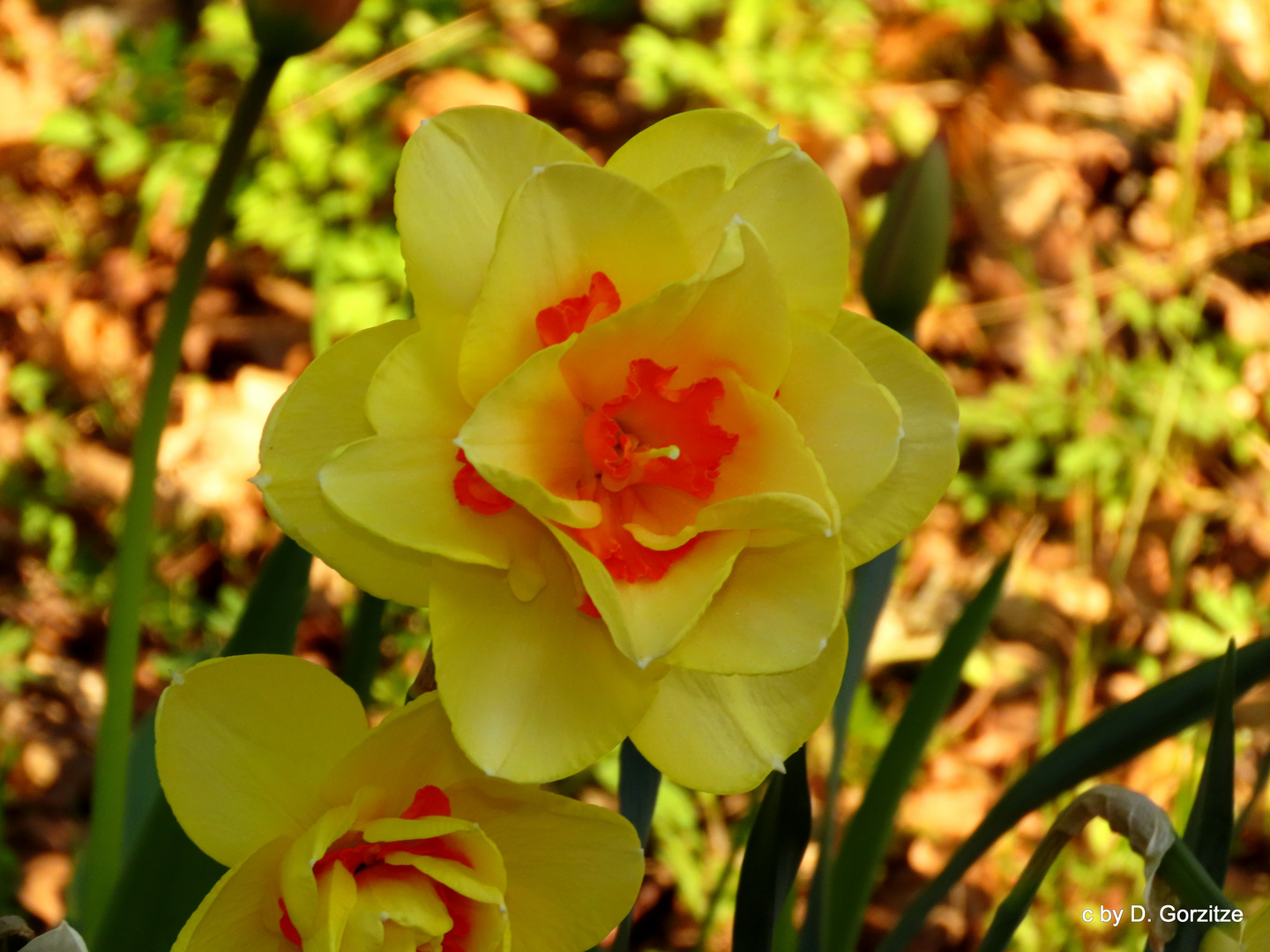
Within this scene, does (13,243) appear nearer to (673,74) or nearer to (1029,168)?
(673,74)

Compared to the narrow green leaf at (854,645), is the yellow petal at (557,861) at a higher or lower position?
higher

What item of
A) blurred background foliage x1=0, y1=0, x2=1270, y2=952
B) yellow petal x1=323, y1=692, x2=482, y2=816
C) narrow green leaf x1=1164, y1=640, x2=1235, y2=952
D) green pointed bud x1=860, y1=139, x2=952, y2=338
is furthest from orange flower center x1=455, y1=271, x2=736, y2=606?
blurred background foliage x1=0, y1=0, x2=1270, y2=952

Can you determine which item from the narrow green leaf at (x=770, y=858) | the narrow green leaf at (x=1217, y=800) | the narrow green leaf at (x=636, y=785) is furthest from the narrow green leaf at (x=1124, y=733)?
the narrow green leaf at (x=636, y=785)

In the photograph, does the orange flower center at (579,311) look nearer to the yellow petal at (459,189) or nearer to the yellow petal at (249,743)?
the yellow petal at (459,189)

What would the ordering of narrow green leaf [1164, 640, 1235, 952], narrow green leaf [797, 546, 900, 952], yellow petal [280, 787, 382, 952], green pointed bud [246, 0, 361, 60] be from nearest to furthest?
yellow petal [280, 787, 382, 952]
narrow green leaf [1164, 640, 1235, 952]
green pointed bud [246, 0, 361, 60]
narrow green leaf [797, 546, 900, 952]

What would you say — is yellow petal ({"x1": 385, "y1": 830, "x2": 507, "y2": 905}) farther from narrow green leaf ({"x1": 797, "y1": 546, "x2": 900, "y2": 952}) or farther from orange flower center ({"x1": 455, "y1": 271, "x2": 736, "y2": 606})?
narrow green leaf ({"x1": 797, "y1": 546, "x2": 900, "y2": 952})

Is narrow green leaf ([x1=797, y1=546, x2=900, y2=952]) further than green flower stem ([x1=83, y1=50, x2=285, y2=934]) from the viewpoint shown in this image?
Yes
